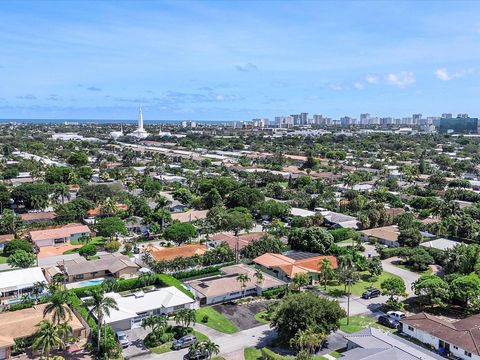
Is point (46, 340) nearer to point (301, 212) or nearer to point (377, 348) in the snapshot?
point (377, 348)

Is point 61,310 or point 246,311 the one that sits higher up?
point 61,310

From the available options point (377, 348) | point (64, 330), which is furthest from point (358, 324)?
point (64, 330)

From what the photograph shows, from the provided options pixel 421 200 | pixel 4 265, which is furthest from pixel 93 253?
pixel 421 200

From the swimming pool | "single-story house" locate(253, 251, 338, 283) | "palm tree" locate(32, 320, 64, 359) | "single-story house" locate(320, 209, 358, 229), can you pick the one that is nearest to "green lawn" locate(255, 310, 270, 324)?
"single-story house" locate(253, 251, 338, 283)

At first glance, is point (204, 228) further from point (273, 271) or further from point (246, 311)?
point (246, 311)

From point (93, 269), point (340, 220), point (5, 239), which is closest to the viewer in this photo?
point (93, 269)

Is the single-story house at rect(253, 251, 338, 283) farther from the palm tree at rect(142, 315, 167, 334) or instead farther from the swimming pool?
the swimming pool
